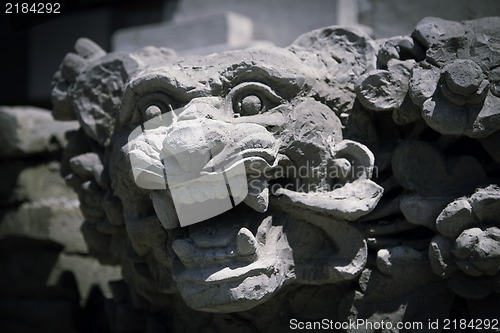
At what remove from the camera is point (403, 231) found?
146cm

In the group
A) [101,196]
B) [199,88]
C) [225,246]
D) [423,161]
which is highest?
[199,88]

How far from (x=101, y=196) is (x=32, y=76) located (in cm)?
165

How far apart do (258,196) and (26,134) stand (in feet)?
4.04

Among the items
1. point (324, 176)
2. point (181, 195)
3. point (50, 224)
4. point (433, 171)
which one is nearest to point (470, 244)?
point (433, 171)

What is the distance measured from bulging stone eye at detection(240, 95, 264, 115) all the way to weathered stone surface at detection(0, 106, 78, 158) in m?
1.07

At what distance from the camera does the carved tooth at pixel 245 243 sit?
4.35 feet

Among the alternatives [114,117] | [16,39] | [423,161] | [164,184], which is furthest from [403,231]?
[16,39]

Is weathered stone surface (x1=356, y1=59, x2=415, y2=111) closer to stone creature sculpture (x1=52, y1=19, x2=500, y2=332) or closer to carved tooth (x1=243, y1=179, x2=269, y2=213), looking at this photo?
stone creature sculpture (x1=52, y1=19, x2=500, y2=332)

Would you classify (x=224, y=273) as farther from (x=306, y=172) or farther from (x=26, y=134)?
(x=26, y=134)

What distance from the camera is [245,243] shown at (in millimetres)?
1327

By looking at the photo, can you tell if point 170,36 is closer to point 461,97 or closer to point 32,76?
point 32,76

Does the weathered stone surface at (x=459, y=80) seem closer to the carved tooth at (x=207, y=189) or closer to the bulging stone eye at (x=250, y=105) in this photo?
the bulging stone eye at (x=250, y=105)

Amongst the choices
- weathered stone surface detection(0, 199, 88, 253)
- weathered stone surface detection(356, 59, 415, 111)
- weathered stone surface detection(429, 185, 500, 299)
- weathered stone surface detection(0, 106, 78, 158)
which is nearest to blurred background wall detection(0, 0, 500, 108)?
weathered stone surface detection(0, 106, 78, 158)

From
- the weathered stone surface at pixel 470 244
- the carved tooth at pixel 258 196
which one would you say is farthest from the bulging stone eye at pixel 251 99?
the weathered stone surface at pixel 470 244
